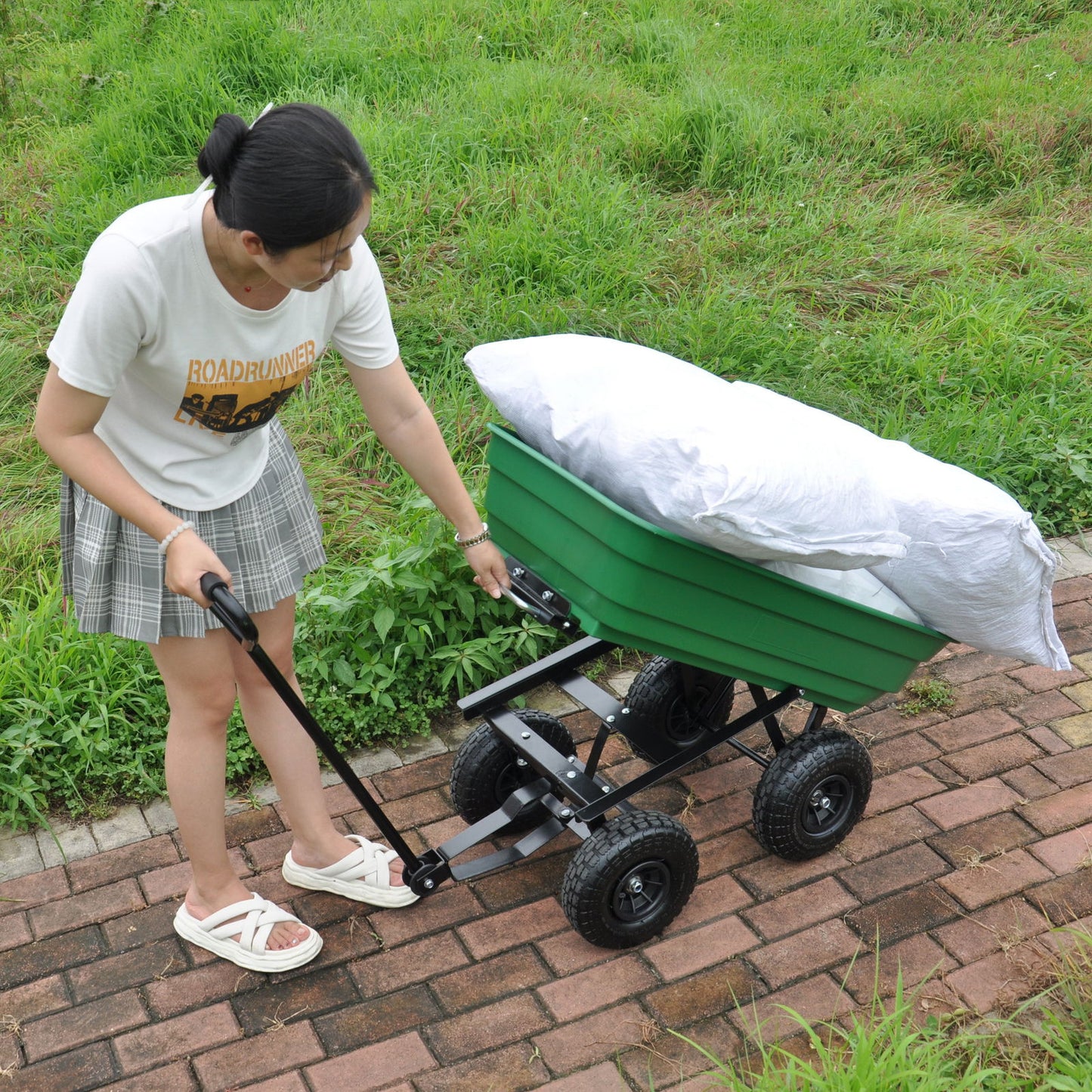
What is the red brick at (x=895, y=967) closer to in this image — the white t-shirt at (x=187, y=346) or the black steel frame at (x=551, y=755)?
the black steel frame at (x=551, y=755)

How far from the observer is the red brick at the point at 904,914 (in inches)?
114

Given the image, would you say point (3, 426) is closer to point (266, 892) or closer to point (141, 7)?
point (266, 892)

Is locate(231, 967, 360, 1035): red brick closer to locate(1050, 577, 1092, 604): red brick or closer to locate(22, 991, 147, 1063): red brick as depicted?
locate(22, 991, 147, 1063): red brick

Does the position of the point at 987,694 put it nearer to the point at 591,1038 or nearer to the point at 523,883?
the point at 523,883

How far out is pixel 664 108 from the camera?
6379mm

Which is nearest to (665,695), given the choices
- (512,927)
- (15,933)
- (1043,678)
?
(512,927)

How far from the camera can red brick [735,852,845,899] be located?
9.92ft

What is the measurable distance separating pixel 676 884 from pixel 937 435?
8.19 feet

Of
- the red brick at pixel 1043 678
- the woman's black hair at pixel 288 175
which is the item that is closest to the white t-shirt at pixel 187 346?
the woman's black hair at pixel 288 175

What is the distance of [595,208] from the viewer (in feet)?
18.4

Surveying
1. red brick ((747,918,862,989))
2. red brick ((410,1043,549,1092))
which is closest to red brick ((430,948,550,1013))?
red brick ((410,1043,549,1092))

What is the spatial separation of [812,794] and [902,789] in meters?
0.54

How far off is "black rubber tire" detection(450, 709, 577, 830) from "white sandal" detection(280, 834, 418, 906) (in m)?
0.28

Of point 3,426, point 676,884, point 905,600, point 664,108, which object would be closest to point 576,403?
point 905,600
